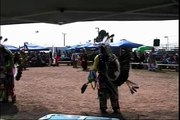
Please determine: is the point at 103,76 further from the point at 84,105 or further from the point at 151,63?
the point at 151,63

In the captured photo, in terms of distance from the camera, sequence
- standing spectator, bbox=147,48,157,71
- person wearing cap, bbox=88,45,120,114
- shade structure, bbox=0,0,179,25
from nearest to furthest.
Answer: shade structure, bbox=0,0,179,25 < person wearing cap, bbox=88,45,120,114 < standing spectator, bbox=147,48,157,71

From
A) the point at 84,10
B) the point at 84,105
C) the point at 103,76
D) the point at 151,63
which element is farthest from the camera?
the point at 151,63

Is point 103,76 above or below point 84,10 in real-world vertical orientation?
below

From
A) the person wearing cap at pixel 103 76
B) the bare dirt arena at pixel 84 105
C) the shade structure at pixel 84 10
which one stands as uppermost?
the shade structure at pixel 84 10

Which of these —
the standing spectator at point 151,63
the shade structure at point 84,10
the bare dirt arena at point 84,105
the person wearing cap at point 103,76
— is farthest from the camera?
the standing spectator at point 151,63

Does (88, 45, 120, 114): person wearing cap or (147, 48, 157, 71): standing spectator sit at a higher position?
(88, 45, 120, 114): person wearing cap

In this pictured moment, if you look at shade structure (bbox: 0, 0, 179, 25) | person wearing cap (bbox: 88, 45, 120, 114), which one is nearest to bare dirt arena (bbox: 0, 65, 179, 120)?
person wearing cap (bbox: 88, 45, 120, 114)

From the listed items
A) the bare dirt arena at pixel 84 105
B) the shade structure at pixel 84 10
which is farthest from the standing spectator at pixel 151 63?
the shade structure at pixel 84 10

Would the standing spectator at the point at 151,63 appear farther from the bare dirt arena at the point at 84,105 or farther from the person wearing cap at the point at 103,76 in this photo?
the person wearing cap at the point at 103,76

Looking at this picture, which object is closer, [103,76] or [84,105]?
[103,76]

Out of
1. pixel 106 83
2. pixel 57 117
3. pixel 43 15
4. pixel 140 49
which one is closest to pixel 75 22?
pixel 43 15

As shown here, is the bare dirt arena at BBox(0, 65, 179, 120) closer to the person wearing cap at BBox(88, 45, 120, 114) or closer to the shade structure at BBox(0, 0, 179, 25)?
the person wearing cap at BBox(88, 45, 120, 114)

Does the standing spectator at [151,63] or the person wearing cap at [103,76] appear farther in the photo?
the standing spectator at [151,63]

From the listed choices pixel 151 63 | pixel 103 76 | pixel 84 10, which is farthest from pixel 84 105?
pixel 151 63
